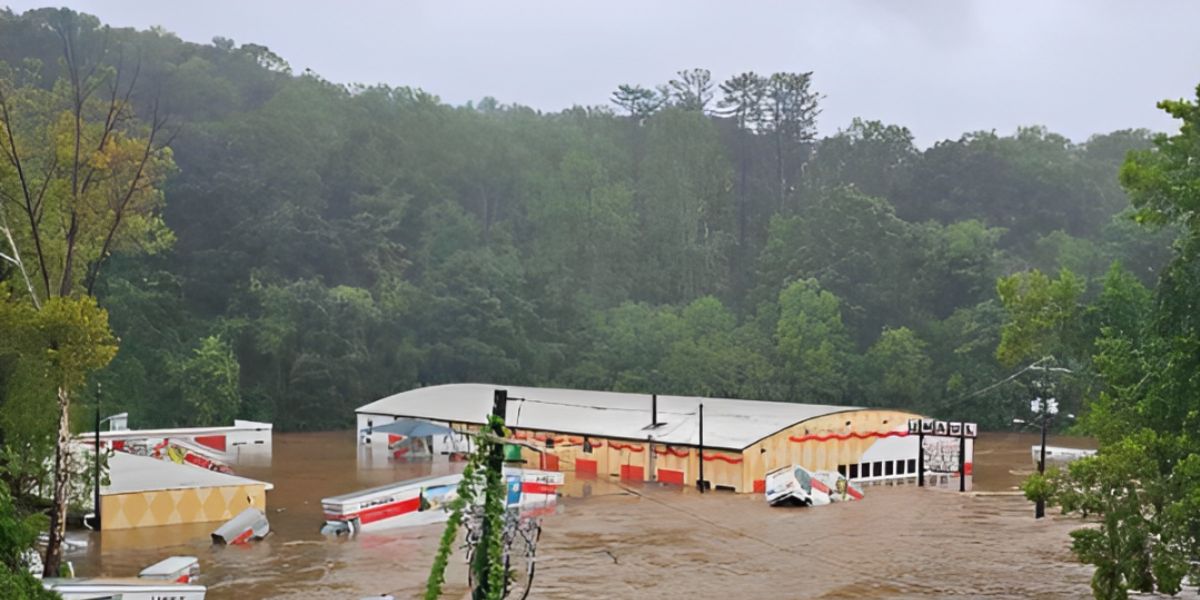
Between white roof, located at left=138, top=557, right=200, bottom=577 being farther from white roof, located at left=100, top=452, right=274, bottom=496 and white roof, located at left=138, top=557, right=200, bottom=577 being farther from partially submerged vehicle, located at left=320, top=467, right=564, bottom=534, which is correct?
white roof, located at left=100, top=452, right=274, bottom=496

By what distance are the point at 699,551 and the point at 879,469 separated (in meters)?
15.4

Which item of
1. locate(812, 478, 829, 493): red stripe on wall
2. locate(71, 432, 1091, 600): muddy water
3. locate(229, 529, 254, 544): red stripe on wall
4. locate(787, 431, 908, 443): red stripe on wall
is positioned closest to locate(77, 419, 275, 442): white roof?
locate(71, 432, 1091, 600): muddy water

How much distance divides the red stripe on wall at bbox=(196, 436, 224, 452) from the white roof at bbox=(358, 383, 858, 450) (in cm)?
601

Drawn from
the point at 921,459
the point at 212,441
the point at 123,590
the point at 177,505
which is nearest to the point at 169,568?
the point at 123,590

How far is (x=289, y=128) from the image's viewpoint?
76.1 m

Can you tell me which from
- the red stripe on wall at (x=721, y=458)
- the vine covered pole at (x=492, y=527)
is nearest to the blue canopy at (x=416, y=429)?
the red stripe on wall at (x=721, y=458)

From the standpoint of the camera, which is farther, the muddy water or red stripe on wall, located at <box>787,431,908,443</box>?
red stripe on wall, located at <box>787,431,908,443</box>

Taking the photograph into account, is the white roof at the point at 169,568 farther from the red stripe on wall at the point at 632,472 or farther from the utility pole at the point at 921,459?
the utility pole at the point at 921,459

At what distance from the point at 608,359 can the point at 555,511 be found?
37203 millimetres

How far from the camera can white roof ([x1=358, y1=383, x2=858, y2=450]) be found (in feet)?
133

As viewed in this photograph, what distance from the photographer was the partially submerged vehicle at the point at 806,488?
116ft

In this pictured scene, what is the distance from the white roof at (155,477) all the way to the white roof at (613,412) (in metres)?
13.6

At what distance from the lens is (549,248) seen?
277 ft

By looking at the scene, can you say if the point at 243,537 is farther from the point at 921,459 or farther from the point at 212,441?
the point at 212,441
